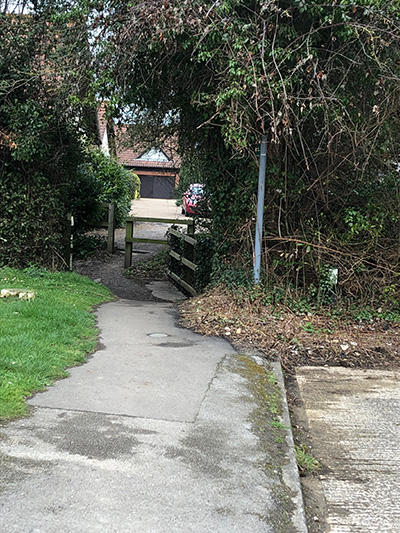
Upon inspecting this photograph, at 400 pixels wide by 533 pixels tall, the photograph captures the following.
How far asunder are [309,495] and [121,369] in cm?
236

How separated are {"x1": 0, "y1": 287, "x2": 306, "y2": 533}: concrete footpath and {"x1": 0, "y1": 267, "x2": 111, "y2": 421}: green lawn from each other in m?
0.17

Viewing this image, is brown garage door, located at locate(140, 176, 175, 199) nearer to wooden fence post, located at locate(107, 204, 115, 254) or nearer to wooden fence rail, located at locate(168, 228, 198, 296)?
wooden fence post, located at locate(107, 204, 115, 254)

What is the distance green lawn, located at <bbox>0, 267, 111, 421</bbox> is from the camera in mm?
4598

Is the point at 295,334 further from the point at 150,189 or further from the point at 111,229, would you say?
the point at 150,189

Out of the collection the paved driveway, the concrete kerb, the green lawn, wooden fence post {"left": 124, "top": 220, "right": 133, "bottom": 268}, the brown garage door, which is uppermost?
the brown garage door

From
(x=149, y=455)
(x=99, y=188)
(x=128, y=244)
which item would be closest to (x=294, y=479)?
(x=149, y=455)

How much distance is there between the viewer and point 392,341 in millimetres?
7203

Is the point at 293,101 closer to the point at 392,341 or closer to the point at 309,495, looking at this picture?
the point at 392,341

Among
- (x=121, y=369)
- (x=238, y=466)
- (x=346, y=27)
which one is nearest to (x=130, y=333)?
(x=121, y=369)

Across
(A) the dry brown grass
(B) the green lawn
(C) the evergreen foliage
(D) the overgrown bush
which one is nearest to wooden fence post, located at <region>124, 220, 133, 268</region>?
(D) the overgrown bush

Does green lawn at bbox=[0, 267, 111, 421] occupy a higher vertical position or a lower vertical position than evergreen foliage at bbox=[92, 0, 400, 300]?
lower

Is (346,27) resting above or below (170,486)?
above

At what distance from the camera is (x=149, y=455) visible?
3604 mm

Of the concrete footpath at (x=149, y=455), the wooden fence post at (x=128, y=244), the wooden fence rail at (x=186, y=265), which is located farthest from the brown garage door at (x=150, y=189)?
the concrete footpath at (x=149, y=455)
